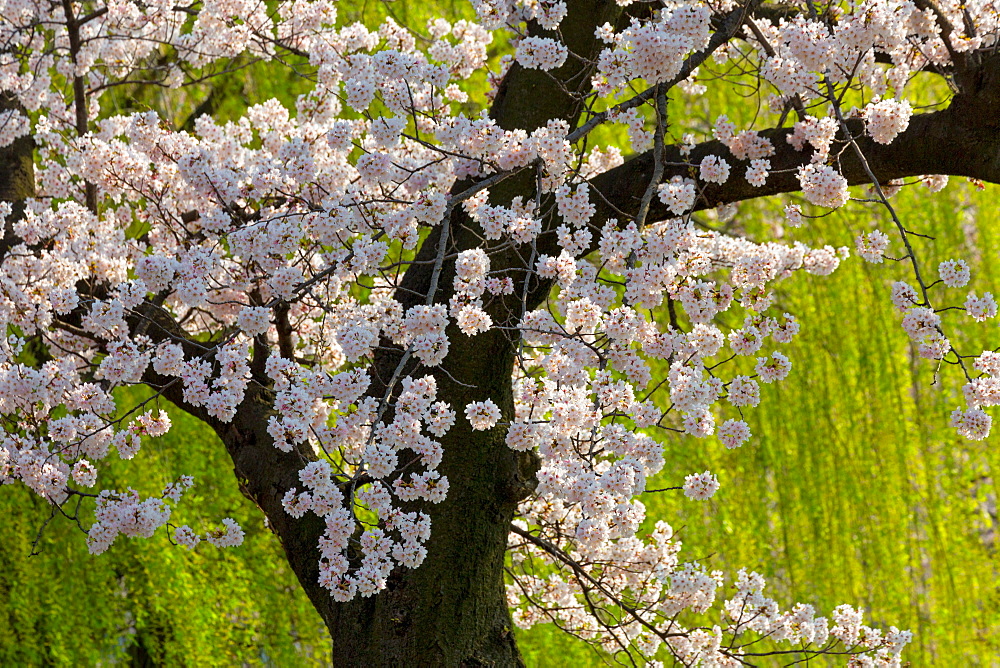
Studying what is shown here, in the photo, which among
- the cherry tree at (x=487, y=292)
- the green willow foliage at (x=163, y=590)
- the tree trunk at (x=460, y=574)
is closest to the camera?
the cherry tree at (x=487, y=292)

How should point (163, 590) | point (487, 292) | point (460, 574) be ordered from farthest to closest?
1. point (163, 590)
2. point (487, 292)
3. point (460, 574)

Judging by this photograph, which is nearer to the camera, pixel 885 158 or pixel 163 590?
pixel 885 158

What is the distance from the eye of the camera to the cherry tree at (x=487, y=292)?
2.37 meters

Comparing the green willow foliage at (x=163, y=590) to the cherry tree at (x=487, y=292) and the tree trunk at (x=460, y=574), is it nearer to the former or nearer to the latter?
the cherry tree at (x=487, y=292)

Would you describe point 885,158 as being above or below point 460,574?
above

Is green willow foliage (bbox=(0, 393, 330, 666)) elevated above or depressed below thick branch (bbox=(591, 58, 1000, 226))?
below

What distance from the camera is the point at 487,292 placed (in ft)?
9.27

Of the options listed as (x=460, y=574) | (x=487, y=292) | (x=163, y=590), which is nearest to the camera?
(x=460, y=574)

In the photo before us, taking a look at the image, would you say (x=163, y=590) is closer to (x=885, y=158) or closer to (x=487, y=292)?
(x=487, y=292)

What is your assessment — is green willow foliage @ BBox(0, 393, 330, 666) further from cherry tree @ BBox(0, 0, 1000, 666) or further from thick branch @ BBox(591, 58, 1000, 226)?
thick branch @ BBox(591, 58, 1000, 226)

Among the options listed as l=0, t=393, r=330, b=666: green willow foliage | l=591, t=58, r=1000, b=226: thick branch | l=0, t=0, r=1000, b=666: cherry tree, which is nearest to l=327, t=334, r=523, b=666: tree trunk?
l=0, t=0, r=1000, b=666: cherry tree

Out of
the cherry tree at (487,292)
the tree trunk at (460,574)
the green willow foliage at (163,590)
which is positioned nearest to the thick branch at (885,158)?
the cherry tree at (487,292)

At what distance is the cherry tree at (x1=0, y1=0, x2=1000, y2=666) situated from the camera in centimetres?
237

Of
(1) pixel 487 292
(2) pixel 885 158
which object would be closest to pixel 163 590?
(1) pixel 487 292
